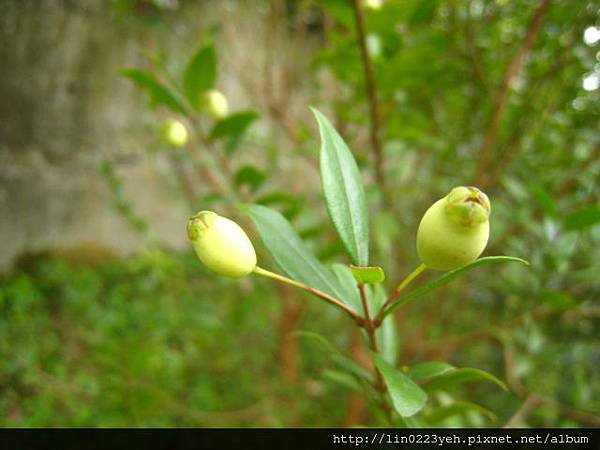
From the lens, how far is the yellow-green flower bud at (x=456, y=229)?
0.28 meters

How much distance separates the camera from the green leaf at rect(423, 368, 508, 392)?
37 centimetres

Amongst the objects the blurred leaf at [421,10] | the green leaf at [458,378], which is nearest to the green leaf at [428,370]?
the green leaf at [458,378]

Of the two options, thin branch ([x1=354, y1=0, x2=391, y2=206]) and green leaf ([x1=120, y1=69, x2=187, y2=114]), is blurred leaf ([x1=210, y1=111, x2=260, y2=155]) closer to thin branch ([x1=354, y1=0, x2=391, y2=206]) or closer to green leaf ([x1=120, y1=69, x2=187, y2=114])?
green leaf ([x1=120, y1=69, x2=187, y2=114])

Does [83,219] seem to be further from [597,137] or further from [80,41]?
[597,137]

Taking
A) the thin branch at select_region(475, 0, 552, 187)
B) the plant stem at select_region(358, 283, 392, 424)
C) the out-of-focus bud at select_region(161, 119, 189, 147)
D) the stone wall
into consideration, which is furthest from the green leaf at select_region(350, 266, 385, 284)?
the stone wall

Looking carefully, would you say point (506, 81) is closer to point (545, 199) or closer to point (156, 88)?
point (545, 199)

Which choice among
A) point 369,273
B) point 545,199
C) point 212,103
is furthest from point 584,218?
point 212,103

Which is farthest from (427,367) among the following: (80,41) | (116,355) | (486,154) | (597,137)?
(80,41)

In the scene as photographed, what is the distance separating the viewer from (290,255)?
39 centimetres

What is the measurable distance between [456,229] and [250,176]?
0.44m

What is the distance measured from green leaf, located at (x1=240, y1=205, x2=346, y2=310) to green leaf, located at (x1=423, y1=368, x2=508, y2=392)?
0.12 m

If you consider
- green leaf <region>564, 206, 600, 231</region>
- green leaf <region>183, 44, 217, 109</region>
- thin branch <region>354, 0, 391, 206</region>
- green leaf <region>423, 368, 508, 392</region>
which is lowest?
green leaf <region>423, 368, 508, 392</region>

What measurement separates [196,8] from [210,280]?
126 cm
